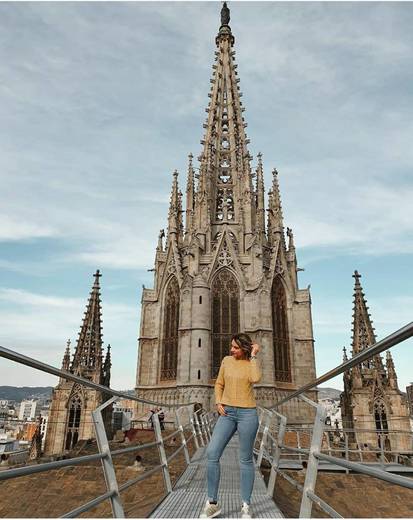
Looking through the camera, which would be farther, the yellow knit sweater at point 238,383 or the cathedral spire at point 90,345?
the cathedral spire at point 90,345

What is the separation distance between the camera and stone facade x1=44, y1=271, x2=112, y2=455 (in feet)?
94.9

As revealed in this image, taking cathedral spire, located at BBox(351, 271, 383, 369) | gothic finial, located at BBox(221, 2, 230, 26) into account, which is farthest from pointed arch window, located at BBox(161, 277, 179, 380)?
gothic finial, located at BBox(221, 2, 230, 26)

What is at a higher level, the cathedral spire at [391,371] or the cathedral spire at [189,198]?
the cathedral spire at [189,198]

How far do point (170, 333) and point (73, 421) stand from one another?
9.42m

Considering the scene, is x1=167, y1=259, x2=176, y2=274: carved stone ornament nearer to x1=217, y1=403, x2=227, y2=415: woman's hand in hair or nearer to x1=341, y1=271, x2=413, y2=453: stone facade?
x1=341, y1=271, x2=413, y2=453: stone facade

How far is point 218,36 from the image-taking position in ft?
150

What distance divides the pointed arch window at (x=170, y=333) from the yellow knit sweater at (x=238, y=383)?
26.4m

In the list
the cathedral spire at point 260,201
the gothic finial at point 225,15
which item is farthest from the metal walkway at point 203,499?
the gothic finial at point 225,15

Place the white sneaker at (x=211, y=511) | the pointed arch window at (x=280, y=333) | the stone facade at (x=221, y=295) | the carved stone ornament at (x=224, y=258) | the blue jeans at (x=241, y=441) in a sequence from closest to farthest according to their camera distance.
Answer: the white sneaker at (x=211, y=511), the blue jeans at (x=241, y=441), the stone facade at (x=221, y=295), the pointed arch window at (x=280, y=333), the carved stone ornament at (x=224, y=258)

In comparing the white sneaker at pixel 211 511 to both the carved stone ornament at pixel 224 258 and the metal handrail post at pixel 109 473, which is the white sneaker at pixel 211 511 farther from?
the carved stone ornament at pixel 224 258

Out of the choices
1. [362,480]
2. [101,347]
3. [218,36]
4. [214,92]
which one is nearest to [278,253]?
[101,347]

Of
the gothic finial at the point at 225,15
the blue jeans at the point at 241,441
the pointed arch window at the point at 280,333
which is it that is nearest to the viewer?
the blue jeans at the point at 241,441

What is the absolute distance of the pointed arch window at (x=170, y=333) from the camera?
99.1ft

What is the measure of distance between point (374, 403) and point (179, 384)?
13.6 m
